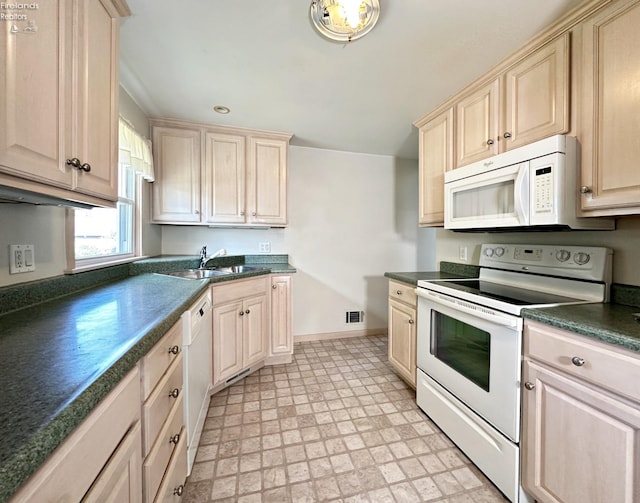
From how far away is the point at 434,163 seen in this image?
2217mm

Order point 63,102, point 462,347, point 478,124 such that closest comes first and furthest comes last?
1. point 63,102
2. point 462,347
3. point 478,124

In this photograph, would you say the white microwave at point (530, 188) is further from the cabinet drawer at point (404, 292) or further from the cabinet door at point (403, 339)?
the cabinet door at point (403, 339)

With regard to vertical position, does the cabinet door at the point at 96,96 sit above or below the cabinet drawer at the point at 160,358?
above

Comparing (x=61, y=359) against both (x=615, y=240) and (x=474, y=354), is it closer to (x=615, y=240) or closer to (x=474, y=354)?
(x=474, y=354)

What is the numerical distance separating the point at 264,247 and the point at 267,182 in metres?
0.73

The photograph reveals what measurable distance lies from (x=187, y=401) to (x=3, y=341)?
745mm

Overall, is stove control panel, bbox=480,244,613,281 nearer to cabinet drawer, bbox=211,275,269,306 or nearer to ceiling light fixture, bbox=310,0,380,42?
ceiling light fixture, bbox=310,0,380,42

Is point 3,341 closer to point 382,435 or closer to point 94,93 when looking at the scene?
point 94,93

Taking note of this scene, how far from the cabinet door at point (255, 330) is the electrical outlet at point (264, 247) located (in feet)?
2.38

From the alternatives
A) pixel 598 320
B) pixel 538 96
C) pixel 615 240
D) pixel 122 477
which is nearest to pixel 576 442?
pixel 598 320

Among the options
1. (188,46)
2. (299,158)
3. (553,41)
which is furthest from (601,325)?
(299,158)

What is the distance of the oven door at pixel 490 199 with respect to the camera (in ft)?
4.62

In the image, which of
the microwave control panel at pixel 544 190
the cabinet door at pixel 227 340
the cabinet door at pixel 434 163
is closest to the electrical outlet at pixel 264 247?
the cabinet door at pixel 227 340

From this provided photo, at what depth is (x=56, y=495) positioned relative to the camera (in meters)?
0.44
